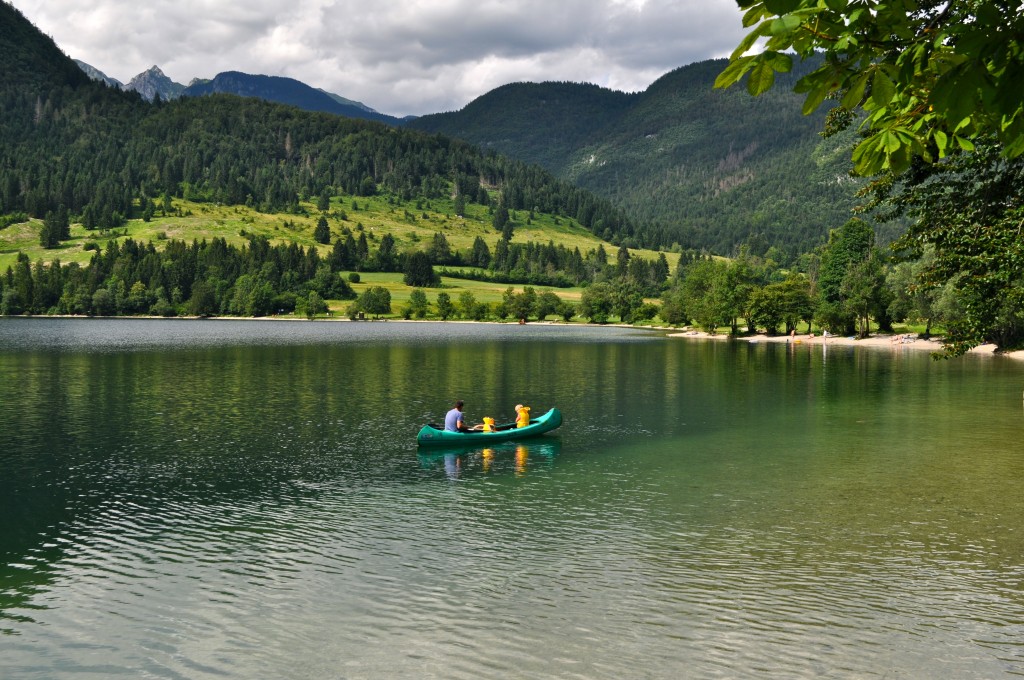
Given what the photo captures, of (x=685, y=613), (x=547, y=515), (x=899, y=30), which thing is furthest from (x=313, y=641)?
(x=899, y=30)

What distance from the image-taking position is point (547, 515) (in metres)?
32.3

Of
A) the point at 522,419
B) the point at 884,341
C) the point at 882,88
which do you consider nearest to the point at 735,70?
the point at 882,88

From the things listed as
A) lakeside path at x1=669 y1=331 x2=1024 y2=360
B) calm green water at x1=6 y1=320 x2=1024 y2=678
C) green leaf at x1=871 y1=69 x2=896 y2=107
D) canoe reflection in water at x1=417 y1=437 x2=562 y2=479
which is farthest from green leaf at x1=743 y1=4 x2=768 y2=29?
lakeside path at x1=669 y1=331 x2=1024 y2=360

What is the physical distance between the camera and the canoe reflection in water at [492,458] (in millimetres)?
42719

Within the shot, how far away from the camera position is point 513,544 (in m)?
28.1

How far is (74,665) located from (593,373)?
84.7 metres

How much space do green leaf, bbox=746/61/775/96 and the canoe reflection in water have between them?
35.4 metres

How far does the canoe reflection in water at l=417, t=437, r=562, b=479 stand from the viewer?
42.7 metres

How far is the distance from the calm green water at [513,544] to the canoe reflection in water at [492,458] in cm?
29

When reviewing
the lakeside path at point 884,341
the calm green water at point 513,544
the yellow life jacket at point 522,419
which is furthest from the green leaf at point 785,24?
the lakeside path at point 884,341

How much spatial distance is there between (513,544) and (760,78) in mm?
23496

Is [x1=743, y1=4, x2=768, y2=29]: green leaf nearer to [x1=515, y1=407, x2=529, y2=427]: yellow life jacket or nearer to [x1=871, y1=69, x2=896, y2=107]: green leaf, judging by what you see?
[x1=871, y1=69, x2=896, y2=107]: green leaf

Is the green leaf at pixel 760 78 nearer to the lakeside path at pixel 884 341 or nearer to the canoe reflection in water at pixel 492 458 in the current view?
the canoe reflection in water at pixel 492 458

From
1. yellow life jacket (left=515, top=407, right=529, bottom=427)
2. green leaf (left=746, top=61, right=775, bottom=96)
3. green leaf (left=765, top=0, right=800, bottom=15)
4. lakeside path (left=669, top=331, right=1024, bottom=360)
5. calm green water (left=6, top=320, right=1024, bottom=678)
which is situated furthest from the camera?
lakeside path (left=669, top=331, right=1024, bottom=360)
